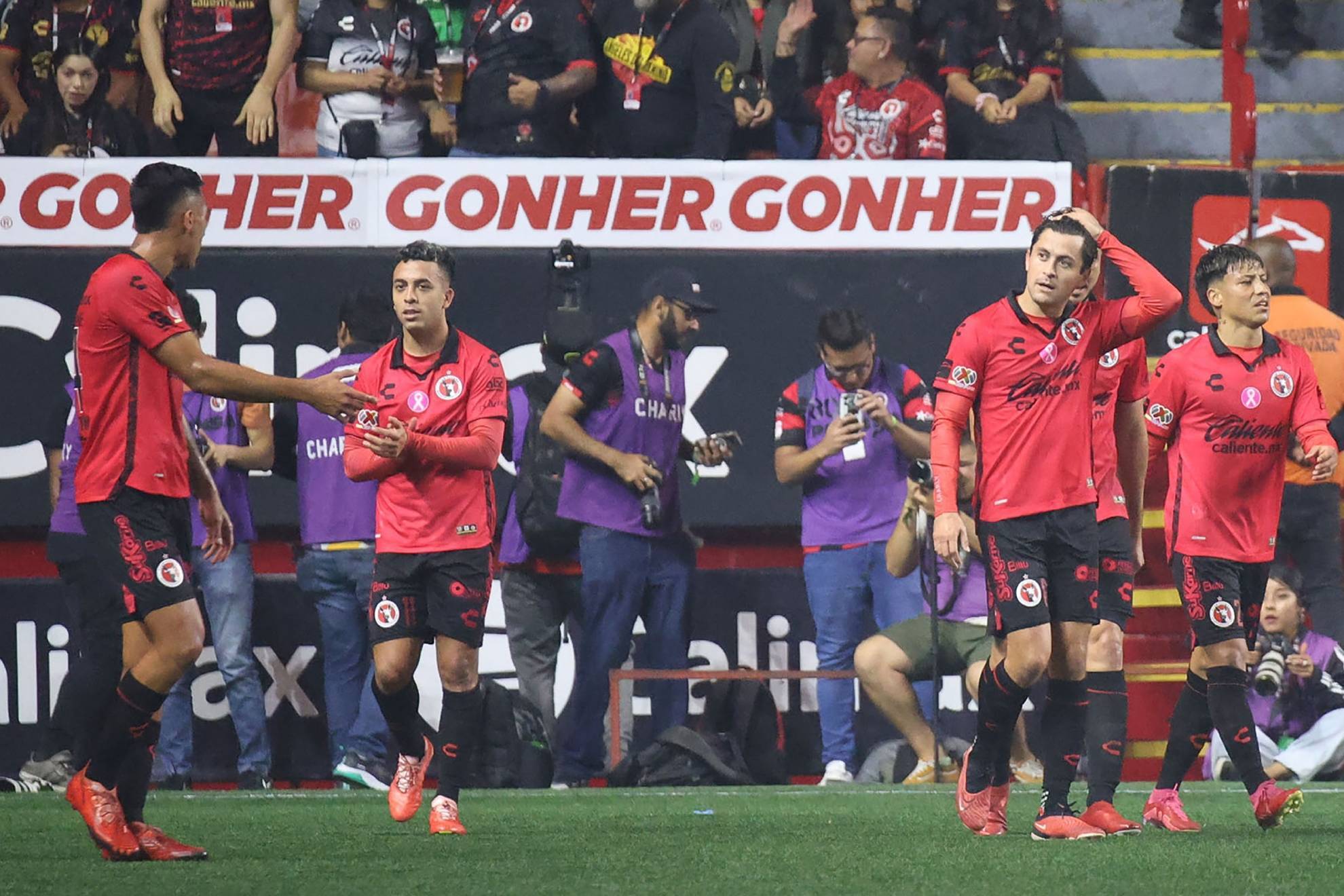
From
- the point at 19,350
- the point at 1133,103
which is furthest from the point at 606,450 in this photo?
the point at 1133,103

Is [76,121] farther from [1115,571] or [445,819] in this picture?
[1115,571]

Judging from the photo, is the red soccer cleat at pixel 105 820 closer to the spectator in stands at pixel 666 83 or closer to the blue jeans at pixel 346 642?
the blue jeans at pixel 346 642

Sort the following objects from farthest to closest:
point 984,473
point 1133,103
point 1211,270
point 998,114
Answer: point 1133,103
point 998,114
point 1211,270
point 984,473

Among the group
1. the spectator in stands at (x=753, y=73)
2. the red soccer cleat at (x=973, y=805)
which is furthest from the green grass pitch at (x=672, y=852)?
the spectator in stands at (x=753, y=73)

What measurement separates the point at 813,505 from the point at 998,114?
2.63 m

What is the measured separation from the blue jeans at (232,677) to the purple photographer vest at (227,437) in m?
0.11

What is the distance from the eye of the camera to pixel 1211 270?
24.5ft

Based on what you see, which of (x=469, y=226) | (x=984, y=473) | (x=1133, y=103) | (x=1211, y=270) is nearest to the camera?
(x=984, y=473)

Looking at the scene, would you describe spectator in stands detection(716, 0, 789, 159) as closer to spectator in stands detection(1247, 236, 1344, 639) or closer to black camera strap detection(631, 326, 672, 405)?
black camera strap detection(631, 326, 672, 405)

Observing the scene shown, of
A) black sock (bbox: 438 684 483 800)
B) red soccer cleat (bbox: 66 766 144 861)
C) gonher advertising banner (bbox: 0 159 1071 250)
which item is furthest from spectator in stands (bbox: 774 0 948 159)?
red soccer cleat (bbox: 66 766 144 861)

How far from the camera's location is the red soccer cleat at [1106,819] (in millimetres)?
6688

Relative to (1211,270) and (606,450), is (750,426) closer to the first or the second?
(606,450)

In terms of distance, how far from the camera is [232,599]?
33.2ft

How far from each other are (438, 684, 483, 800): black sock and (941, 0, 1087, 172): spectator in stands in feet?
18.7
